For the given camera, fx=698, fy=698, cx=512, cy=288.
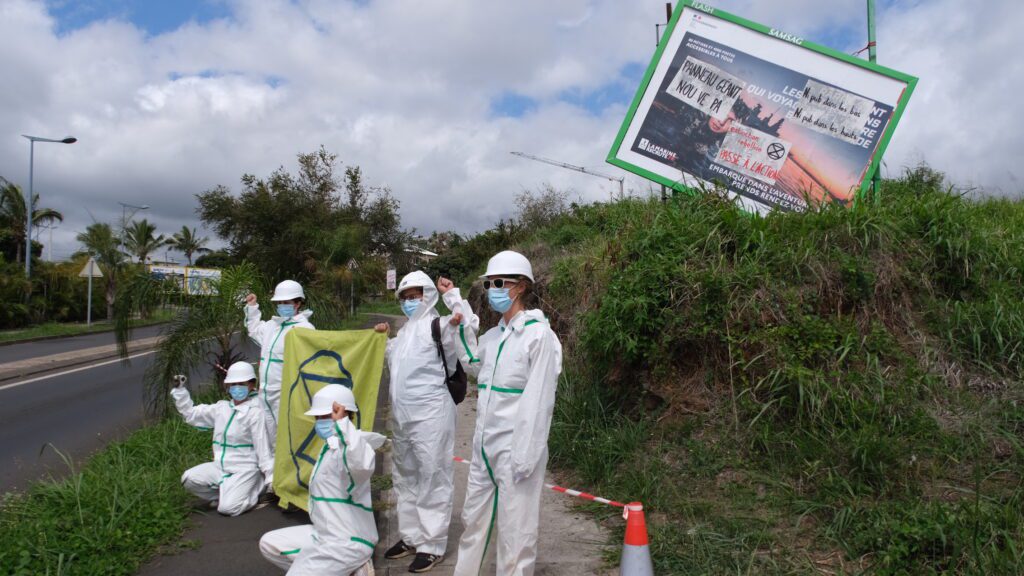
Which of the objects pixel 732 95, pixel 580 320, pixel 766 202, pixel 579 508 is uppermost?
pixel 732 95

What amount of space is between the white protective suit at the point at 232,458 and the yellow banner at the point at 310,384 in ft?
1.20

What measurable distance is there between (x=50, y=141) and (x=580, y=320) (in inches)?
1072

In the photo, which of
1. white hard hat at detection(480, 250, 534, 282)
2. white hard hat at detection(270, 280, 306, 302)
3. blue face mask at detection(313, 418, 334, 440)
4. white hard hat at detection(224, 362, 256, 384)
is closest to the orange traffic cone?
white hard hat at detection(480, 250, 534, 282)

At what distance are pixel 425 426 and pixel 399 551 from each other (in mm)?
802

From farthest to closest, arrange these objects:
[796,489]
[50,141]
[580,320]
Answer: [50,141], [580,320], [796,489]

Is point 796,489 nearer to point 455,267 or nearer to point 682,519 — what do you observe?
point 682,519

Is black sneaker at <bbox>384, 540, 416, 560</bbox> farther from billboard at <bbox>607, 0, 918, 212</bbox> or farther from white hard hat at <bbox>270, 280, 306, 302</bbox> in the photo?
billboard at <bbox>607, 0, 918, 212</bbox>

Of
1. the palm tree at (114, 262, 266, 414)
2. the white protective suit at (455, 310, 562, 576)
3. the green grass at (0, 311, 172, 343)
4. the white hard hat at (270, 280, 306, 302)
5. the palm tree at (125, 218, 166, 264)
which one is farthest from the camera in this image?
the palm tree at (125, 218, 166, 264)

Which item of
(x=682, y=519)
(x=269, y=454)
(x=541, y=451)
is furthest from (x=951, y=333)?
(x=269, y=454)

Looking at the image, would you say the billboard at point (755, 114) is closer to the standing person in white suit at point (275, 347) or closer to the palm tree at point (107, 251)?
the standing person in white suit at point (275, 347)

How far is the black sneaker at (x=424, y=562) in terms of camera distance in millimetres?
4141

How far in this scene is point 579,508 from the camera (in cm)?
502

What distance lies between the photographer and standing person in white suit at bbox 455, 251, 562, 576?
3.54m

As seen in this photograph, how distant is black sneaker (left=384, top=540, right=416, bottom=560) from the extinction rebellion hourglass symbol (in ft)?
20.7
